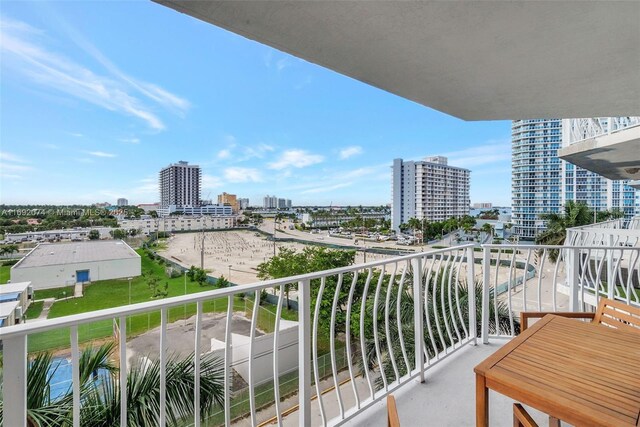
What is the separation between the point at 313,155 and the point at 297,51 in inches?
2447

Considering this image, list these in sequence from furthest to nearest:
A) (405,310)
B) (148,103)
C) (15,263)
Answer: (148,103), (15,263), (405,310)

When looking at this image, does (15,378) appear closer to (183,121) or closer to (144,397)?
(144,397)

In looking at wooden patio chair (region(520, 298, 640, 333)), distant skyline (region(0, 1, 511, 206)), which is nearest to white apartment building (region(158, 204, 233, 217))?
distant skyline (region(0, 1, 511, 206))

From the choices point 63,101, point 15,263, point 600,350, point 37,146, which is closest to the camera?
point 600,350

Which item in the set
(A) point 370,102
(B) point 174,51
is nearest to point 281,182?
(A) point 370,102

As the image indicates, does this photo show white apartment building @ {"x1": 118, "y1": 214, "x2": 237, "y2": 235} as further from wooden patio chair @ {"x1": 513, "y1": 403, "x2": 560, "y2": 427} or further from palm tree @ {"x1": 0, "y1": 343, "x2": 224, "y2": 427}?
wooden patio chair @ {"x1": 513, "y1": 403, "x2": 560, "y2": 427}

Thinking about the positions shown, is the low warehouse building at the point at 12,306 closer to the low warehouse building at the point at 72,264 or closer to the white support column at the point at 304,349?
the white support column at the point at 304,349

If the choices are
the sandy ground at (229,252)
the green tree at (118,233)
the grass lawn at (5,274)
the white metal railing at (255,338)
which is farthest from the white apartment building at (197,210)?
the white metal railing at (255,338)

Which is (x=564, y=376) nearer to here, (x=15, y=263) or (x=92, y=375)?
(x=92, y=375)

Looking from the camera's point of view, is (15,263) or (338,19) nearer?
(338,19)

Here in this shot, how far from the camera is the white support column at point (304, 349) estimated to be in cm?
175

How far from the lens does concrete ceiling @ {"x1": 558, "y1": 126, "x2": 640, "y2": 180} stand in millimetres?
5199

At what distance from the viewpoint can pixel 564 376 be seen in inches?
50.0

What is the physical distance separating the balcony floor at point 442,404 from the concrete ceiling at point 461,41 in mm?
2519
